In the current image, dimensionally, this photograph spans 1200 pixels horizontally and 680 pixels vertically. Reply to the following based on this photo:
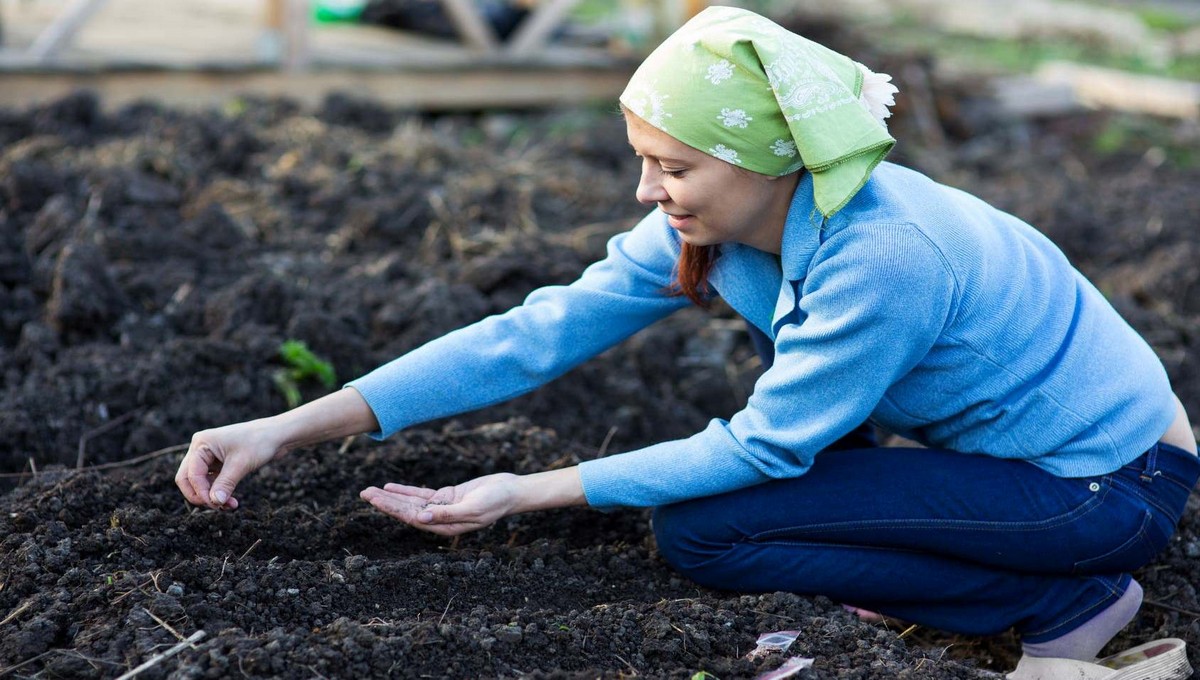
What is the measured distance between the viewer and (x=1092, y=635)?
7.91 ft

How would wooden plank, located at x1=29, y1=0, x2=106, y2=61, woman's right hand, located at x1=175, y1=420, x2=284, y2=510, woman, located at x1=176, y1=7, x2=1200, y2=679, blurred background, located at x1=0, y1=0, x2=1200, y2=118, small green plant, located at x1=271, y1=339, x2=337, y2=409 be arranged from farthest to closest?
1. blurred background, located at x1=0, y1=0, x2=1200, y2=118
2. wooden plank, located at x1=29, y1=0, x2=106, y2=61
3. small green plant, located at x1=271, y1=339, x2=337, y2=409
4. woman's right hand, located at x1=175, y1=420, x2=284, y2=510
5. woman, located at x1=176, y1=7, x2=1200, y2=679

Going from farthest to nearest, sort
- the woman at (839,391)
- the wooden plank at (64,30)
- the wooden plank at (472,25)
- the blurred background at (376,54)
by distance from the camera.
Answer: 1. the wooden plank at (472,25)
2. the blurred background at (376,54)
3. the wooden plank at (64,30)
4. the woman at (839,391)

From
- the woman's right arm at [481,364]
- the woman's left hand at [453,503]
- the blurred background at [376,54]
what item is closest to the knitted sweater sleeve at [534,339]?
the woman's right arm at [481,364]

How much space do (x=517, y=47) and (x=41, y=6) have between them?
338cm

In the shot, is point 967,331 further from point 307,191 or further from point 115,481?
point 307,191

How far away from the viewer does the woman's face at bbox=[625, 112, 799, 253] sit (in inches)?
82.1

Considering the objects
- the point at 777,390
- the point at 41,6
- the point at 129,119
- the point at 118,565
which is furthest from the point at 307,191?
the point at 41,6

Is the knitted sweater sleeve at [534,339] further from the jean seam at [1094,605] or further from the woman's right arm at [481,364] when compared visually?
the jean seam at [1094,605]

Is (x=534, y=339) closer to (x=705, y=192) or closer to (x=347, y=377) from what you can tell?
(x=705, y=192)

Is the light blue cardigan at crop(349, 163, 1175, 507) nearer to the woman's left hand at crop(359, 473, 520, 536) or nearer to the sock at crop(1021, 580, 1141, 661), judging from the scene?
the woman's left hand at crop(359, 473, 520, 536)

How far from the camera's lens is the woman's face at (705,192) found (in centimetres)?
209

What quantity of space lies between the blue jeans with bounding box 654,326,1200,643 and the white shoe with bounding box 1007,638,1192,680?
6cm

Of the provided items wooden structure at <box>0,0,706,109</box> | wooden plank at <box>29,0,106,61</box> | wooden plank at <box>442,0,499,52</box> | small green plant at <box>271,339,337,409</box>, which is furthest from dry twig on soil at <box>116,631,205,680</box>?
wooden plank at <box>442,0,499,52</box>

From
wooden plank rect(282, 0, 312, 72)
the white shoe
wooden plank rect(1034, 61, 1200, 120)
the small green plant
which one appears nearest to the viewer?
the white shoe
